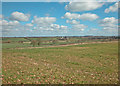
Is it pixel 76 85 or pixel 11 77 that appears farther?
pixel 11 77

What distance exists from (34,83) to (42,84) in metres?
0.55

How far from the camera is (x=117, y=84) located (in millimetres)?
6785

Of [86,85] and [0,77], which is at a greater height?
[0,77]

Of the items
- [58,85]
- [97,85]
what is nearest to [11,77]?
[58,85]

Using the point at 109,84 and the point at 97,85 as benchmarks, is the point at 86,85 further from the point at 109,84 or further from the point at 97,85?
the point at 109,84

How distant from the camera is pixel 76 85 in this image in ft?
20.4

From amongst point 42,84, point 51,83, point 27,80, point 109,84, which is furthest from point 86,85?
point 27,80

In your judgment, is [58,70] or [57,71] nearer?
[57,71]

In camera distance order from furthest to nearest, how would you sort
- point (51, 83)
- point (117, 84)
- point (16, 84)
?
point (117, 84) → point (51, 83) → point (16, 84)

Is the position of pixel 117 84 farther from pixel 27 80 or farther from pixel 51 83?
pixel 27 80

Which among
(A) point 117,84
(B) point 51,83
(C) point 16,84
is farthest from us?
(A) point 117,84

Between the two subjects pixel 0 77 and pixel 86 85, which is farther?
pixel 0 77

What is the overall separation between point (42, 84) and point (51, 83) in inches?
23.5

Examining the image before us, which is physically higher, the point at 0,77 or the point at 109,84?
the point at 0,77
